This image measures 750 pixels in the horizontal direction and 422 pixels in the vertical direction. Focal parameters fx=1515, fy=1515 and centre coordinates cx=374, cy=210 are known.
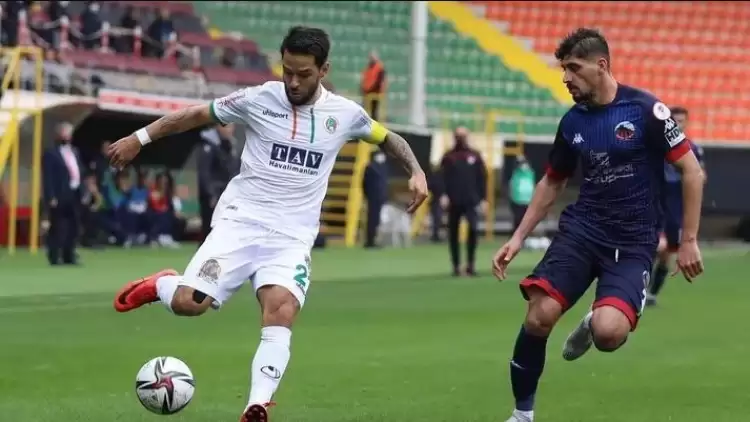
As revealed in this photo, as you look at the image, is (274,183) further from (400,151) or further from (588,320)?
(588,320)

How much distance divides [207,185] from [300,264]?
16.3 meters

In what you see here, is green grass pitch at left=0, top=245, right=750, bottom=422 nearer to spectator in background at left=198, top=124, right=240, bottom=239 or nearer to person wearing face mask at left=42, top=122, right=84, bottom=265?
person wearing face mask at left=42, top=122, right=84, bottom=265

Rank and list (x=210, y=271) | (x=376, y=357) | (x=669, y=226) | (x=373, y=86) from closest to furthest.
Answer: (x=210, y=271)
(x=376, y=357)
(x=669, y=226)
(x=373, y=86)

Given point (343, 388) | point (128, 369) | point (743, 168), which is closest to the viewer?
point (343, 388)

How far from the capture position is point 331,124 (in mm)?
7832

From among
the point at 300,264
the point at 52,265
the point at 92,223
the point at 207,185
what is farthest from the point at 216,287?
the point at 92,223

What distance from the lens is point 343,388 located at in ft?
29.7

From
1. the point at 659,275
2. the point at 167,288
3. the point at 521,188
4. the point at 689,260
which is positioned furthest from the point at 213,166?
the point at 689,260

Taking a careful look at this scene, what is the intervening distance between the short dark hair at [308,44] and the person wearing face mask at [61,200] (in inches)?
532

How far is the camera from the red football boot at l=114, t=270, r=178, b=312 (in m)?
8.22

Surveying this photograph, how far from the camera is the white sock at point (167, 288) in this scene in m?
7.88

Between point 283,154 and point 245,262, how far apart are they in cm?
59

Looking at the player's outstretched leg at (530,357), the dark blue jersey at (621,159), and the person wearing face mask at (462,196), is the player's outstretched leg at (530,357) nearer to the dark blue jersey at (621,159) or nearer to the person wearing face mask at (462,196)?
the dark blue jersey at (621,159)

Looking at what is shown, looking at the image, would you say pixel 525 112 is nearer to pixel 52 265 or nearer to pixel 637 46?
pixel 637 46
